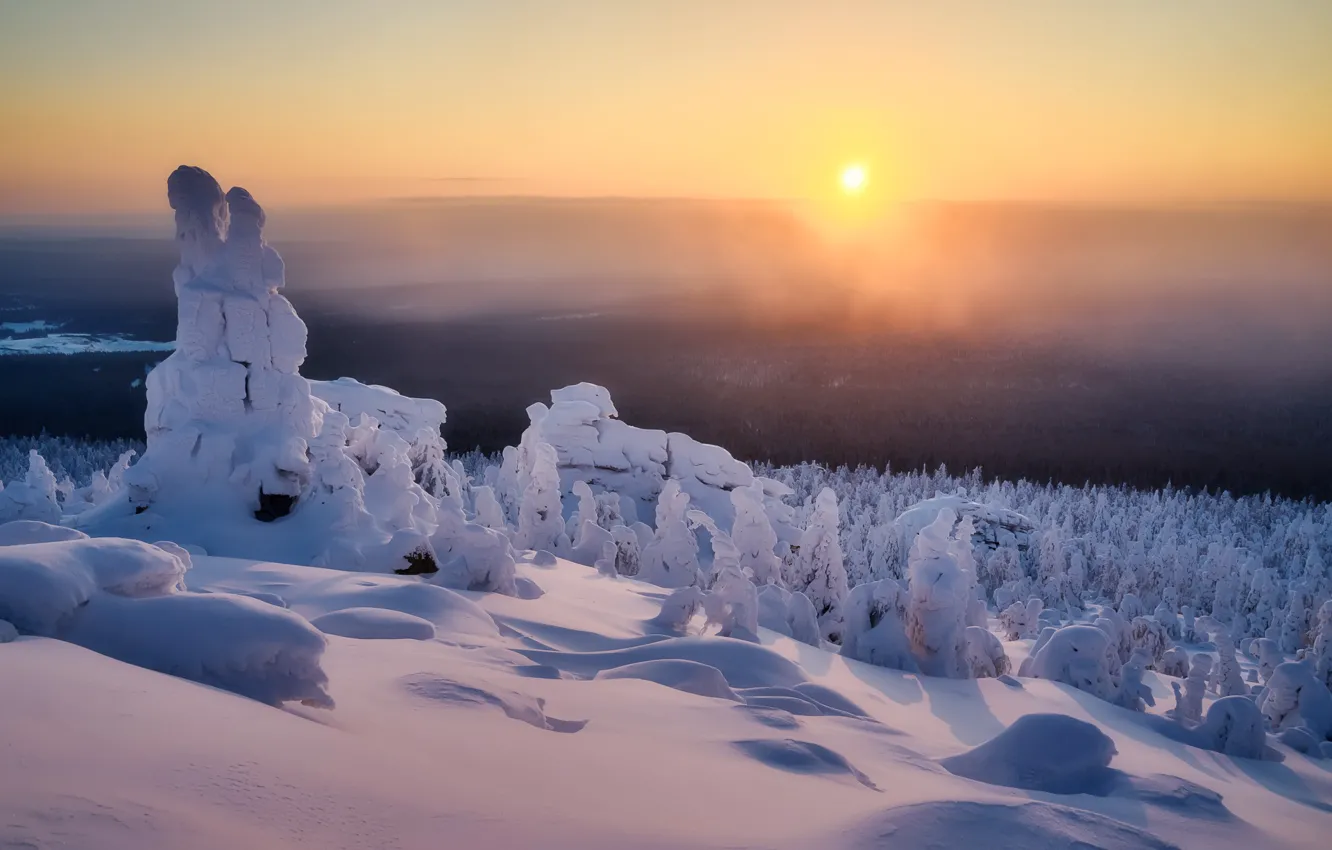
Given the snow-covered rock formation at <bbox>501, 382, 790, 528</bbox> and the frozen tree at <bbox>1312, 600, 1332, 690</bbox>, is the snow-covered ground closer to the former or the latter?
the frozen tree at <bbox>1312, 600, 1332, 690</bbox>

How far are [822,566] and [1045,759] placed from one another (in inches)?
901

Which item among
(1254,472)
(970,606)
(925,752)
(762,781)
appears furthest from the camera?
(1254,472)

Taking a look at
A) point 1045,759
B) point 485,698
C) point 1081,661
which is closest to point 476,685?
point 485,698

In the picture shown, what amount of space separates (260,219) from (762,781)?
61.2 feet

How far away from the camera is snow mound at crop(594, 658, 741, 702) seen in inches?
388

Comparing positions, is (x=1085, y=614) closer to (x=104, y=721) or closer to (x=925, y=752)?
(x=925, y=752)

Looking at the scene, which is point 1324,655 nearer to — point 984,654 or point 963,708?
point 984,654

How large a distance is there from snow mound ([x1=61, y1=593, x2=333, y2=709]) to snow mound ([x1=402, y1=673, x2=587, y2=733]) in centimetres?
103

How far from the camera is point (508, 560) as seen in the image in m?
15.9

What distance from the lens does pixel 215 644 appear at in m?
6.29

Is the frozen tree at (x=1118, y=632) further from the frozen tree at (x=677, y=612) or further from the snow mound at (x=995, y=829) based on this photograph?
the snow mound at (x=995, y=829)

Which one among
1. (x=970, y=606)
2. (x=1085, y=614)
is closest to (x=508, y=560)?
(x=970, y=606)

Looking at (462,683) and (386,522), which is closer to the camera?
(462,683)

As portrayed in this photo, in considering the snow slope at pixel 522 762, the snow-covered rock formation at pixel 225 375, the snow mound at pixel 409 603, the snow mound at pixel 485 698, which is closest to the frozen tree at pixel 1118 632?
the snow slope at pixel 522 762
